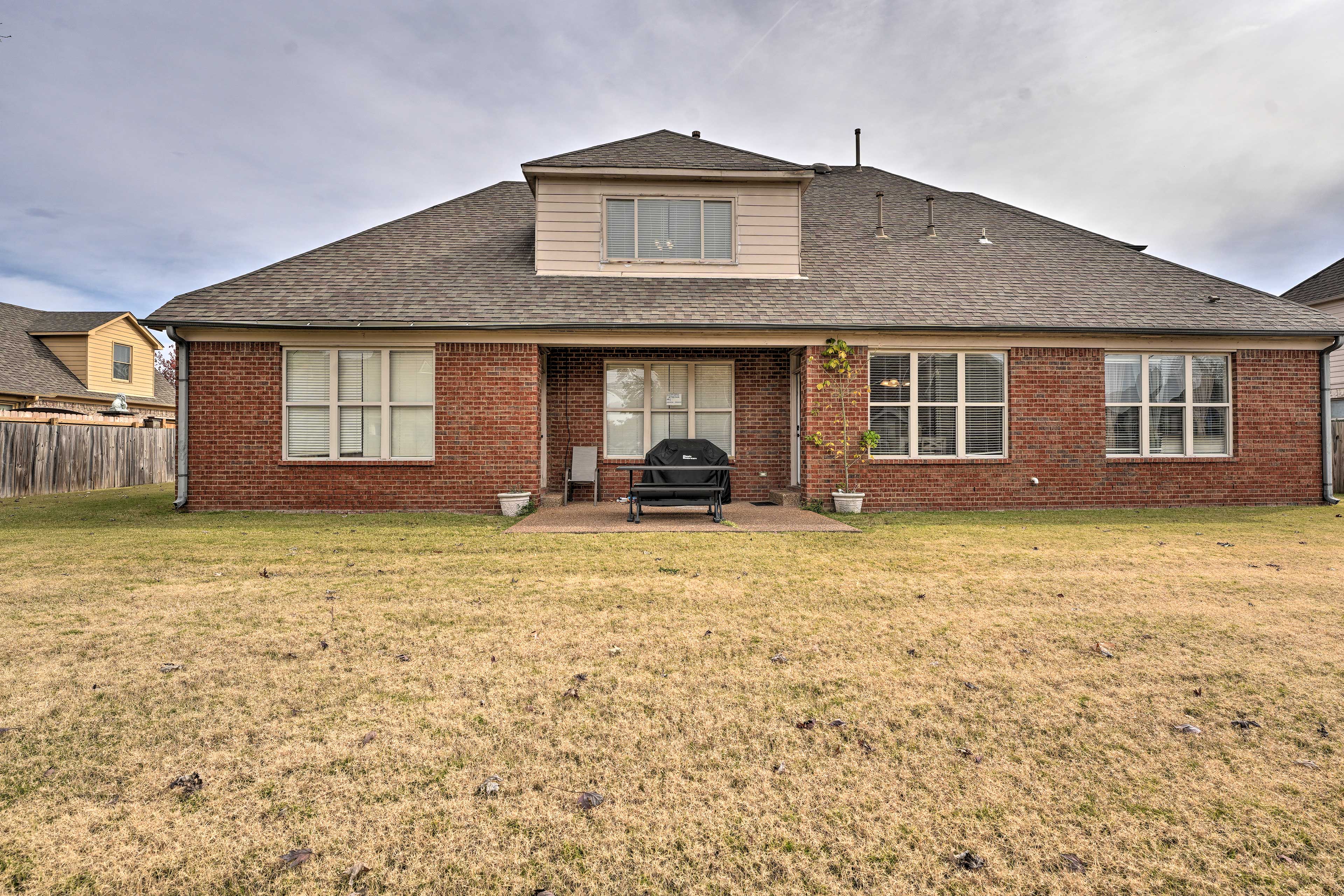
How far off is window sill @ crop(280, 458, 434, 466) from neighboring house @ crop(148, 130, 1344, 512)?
2.1 inches

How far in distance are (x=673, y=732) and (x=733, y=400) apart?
960 cm

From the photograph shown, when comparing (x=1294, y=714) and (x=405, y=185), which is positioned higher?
(x=405, y=185)

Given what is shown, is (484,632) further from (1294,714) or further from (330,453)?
(330,453)

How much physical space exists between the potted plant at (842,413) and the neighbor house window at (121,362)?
29.0 metres

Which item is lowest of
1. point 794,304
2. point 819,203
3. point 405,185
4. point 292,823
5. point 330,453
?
point 292,823

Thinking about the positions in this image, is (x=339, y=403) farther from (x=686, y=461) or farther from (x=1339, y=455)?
(x=1339, y=455)

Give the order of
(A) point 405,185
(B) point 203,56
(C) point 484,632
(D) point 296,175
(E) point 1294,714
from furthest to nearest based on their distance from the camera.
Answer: (A) point 405,185 → (D) point 296,175 → (B) point 203,56 → (C) point 484,632 → (E) point 1294,714

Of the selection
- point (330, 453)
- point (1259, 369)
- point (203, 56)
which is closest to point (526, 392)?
point (330, 453)

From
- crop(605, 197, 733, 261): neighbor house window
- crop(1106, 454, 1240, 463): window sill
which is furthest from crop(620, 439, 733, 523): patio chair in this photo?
crop(1106, 454, 1240, 463): window sill

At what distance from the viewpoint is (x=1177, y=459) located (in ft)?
36.4

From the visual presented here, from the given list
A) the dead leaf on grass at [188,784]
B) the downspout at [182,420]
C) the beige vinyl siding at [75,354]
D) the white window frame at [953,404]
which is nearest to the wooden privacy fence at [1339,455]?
the white window frame at [953,404]

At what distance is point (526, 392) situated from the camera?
10.4m

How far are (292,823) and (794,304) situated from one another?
10161 mm

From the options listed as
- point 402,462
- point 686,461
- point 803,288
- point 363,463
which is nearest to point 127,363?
point 363,463
